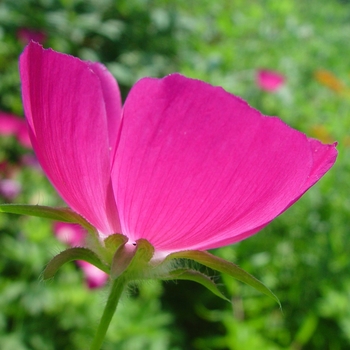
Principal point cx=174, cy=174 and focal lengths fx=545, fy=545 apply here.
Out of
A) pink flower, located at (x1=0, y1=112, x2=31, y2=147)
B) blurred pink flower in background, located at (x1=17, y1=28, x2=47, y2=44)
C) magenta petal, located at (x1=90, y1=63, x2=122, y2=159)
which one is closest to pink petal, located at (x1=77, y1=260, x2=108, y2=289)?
pink flower, located at (x1=0, y1=112, x2=31, y2=147)

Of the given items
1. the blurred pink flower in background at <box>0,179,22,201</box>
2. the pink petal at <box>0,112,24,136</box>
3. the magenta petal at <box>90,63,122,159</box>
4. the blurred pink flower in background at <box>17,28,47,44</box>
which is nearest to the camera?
the magenta petal at <box>90,63,122,159</box>

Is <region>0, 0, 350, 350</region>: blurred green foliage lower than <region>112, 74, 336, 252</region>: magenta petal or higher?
lower

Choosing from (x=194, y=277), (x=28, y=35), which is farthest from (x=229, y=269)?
(x=28, y=35)

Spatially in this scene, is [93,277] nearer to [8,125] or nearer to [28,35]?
[8,125]

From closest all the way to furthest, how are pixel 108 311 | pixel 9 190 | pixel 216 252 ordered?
pixel 108 311 < pixel 9 190 < pixel 216 252

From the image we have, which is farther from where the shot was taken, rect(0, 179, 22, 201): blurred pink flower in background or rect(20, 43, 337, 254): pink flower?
rect(0, 179, 22, 201): blurred pink flower in background

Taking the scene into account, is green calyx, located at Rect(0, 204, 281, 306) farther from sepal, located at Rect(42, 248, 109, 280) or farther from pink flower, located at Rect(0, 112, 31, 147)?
pink flower, located at Rect(0, 112, 31, 147)

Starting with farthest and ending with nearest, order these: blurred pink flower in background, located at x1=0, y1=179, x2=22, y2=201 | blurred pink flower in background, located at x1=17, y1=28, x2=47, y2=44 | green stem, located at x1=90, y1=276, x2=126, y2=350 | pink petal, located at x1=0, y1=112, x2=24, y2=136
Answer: blurred pink flower in background, located at x1=17, y1=28, x2=47, y2=44 → pink petal, located at x1=0, y1=112, x2=24, y2=136 → blurred pink flower in background, located at x1=0, y1=179, x2=22, y2=201 → green stem, located at x1=90, y1=276, x2=126, y2=350

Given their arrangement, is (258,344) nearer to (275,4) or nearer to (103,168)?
(103,168)
